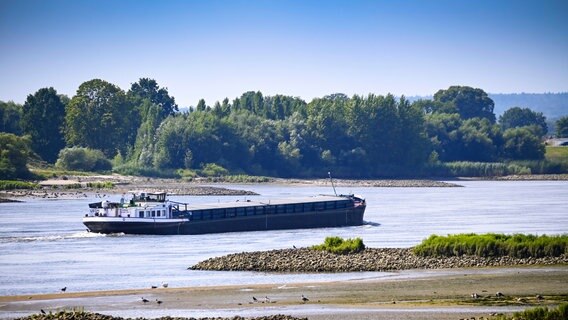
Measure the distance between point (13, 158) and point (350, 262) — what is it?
96567 mm

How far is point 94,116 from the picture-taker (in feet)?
639

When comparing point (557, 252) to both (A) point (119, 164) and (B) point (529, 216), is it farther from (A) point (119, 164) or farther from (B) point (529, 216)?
(A) point (119, 164)

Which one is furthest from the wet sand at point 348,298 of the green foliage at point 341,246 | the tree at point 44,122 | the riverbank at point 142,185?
the tree at point 44,122

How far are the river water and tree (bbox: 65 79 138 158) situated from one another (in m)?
57.8

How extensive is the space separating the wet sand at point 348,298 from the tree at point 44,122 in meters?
138

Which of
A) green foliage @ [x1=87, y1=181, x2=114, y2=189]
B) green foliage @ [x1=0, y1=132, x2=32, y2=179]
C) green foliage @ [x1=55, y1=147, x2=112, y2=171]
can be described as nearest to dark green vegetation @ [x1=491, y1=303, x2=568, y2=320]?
green foliage @ [x1=87, y1=181, x2=114, y2=189]

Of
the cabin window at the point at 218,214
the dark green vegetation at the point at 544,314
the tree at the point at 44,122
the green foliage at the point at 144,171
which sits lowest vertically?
the dark green vegetation at the point at 544,314

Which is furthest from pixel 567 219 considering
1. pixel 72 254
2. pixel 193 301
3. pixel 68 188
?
pixel 68 188

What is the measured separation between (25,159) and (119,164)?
108 feet

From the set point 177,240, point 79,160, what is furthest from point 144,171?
point 177,240

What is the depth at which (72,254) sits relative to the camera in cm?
7312

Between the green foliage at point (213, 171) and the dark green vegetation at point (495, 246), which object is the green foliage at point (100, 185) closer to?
the green foliage at point (213, 171)

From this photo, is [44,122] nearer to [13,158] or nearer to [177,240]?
[13,158]

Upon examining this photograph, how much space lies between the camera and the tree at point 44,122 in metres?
190
